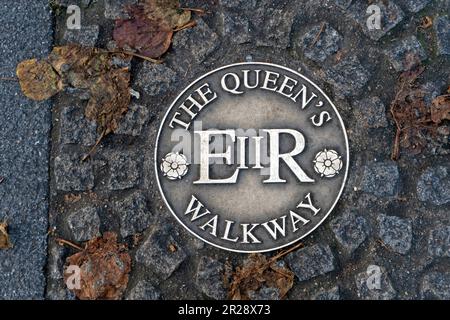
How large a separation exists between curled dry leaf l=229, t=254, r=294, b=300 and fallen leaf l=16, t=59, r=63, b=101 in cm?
163

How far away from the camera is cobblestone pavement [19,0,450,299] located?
133 inches

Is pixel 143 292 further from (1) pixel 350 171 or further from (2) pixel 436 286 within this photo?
(2) pixel 436 286

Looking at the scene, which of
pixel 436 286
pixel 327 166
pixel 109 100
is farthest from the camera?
pixel 109 100

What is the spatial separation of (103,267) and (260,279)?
0.95 m

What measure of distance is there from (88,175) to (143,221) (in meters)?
0.45

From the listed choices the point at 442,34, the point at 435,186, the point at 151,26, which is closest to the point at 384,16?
the point at 442,34

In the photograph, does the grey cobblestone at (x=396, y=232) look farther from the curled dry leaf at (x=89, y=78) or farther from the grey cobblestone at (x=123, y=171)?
the curled dry leaf at (x=89, y=78)

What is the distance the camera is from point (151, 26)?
3.57 metres

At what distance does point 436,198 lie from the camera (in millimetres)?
3402

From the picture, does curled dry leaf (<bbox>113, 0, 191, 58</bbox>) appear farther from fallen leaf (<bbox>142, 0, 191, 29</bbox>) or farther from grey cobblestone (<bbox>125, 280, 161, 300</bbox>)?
grey cobblestone (<bbox>125, 280, 161, 300</bbox>)

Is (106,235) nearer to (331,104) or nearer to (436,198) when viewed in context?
(331,104)

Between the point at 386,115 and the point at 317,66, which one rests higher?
the point at 317,66

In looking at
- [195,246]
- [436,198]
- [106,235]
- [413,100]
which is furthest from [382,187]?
[106,235]

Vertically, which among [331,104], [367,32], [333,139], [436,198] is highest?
[367,32]
